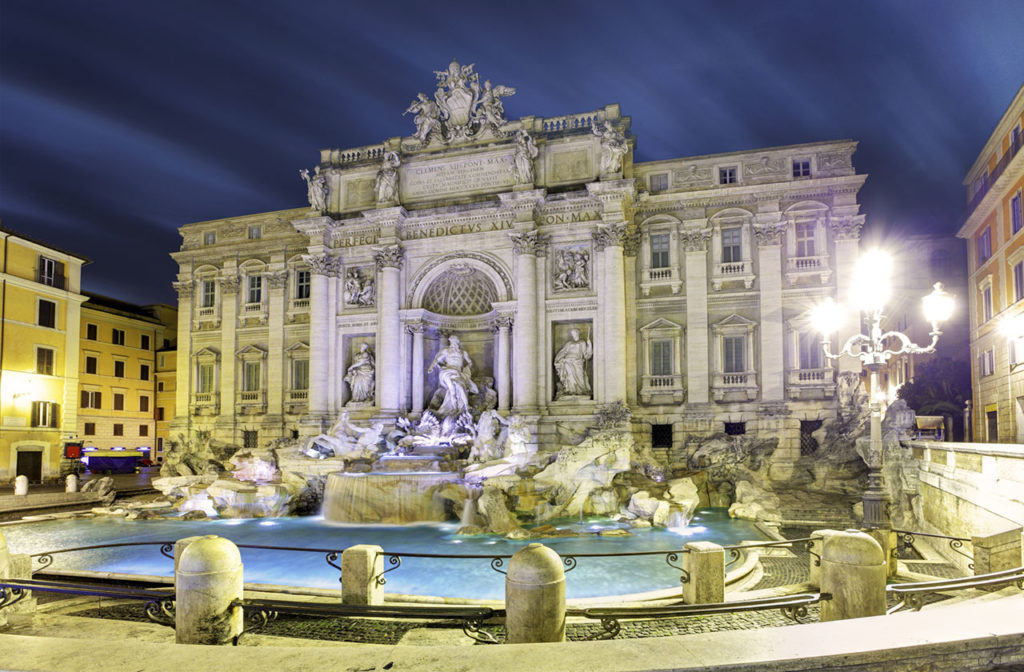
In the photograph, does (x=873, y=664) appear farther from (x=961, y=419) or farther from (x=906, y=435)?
(x=961, y=419)

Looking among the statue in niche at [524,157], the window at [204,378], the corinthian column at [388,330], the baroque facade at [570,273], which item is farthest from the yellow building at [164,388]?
the statue in niche at [524,157]

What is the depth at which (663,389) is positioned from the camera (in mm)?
25094

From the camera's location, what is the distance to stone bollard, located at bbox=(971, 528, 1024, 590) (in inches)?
334

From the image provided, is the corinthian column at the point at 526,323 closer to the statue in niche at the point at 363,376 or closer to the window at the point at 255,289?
the statue in niche at the point at 363,376

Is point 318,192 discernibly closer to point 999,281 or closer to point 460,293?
point 460,293

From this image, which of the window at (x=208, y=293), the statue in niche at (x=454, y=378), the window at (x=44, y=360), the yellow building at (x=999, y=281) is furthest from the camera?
the window at (x=208, y=293)

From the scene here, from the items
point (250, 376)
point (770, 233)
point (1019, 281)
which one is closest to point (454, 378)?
point (250, 376)

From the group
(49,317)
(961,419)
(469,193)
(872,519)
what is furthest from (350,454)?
(961,419)

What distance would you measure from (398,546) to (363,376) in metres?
14.0

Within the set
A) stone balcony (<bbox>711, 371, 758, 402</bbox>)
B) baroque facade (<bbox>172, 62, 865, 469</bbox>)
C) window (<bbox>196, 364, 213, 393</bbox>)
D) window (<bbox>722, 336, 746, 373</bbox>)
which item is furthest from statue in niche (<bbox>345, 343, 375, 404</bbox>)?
window (<bbox>722, 336, 746, 373</bbox>)

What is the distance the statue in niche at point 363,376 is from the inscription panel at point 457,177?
6916mm

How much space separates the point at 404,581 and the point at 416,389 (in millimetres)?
16289

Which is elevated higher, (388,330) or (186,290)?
(186,290)

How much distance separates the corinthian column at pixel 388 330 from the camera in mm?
26547
